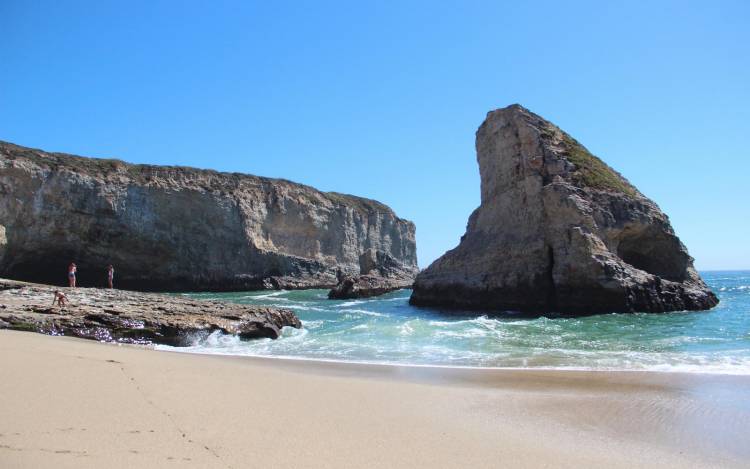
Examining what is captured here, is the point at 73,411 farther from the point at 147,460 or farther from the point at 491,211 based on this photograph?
the point at 491,211

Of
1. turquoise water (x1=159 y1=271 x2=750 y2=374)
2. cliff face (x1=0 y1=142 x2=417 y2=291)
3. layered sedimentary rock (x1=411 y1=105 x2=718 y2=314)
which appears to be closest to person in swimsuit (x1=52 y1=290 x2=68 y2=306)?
turquoise water (x1=159 y1=271 x2=750 y2=374)

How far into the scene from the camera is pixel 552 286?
21.9 meters

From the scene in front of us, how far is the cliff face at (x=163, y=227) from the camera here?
37.6 metres

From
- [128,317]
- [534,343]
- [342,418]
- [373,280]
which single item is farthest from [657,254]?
[342,418]

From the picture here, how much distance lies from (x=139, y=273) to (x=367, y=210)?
3330 cm

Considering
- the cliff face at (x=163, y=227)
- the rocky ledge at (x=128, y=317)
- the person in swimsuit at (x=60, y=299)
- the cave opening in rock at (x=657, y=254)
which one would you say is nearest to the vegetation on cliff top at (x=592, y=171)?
the cave opening in rock at (x=657, y=254)

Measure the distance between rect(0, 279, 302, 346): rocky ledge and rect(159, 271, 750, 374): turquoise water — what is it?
1.58 feet

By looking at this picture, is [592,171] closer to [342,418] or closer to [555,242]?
Result: [555,242]

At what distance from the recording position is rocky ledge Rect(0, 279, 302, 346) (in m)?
11.7

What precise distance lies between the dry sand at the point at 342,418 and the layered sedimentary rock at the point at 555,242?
1348 cm

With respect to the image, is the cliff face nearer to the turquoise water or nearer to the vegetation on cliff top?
the vegetation on cliff top

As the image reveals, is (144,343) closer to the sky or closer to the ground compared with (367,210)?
closer to the ground

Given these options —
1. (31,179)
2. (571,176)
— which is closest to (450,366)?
(571,176)

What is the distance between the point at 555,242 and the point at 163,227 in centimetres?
3552
